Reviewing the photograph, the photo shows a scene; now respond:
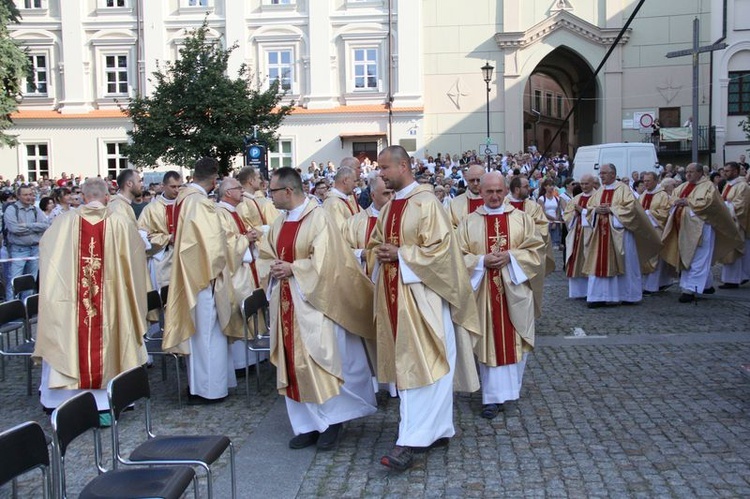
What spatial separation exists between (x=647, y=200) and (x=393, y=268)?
342 inches

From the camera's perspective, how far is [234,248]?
8.14 metres

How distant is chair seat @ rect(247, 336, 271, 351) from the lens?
23.6 feet

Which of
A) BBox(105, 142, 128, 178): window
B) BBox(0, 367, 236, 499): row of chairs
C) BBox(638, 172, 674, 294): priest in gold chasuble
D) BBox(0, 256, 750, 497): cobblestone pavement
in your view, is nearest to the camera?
BBox(0, 367, 236, 499): row of chairs

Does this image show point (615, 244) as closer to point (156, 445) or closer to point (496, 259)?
point (496, 259)

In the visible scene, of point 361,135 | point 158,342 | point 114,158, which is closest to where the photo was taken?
point 158,342

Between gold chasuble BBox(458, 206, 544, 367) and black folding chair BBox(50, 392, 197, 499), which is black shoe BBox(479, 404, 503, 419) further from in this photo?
black folding chair BBox(50, 392, 197, 499)

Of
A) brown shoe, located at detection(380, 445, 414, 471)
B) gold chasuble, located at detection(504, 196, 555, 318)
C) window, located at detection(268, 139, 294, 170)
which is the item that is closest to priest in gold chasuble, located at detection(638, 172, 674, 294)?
gold chasuble, located at detection(504, 196, 555, 318)

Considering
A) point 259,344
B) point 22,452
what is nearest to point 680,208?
point 259,344

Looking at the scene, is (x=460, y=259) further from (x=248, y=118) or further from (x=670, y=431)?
(x=248, y=118)

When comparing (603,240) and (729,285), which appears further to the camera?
(729,285)

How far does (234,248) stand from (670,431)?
445 centimetres

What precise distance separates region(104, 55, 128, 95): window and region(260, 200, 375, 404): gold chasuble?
31405mm

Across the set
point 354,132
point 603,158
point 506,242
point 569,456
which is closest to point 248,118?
point 354,132

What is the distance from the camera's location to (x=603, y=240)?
1200 cm
